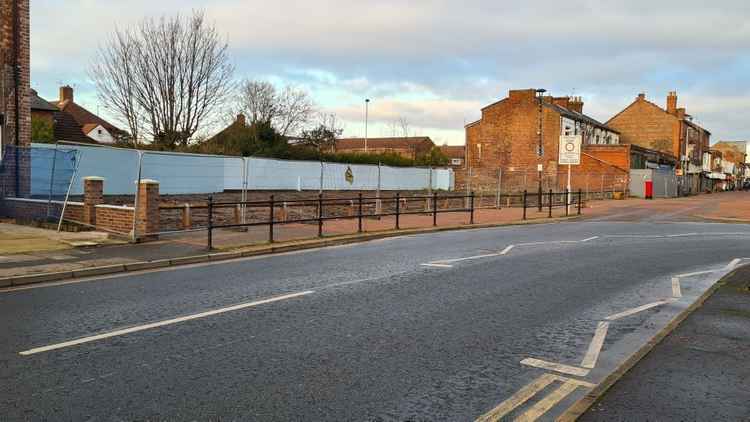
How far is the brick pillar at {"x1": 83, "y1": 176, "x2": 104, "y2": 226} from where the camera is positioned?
1584 centimetres

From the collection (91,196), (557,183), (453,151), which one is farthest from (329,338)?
(453,151)

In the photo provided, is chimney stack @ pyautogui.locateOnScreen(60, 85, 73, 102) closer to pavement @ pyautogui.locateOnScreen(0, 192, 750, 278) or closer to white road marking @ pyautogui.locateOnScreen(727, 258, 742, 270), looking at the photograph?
pavement @ pyautogui.locateOnScreen(0, 192, 750, 278)

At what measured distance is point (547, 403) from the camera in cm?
463

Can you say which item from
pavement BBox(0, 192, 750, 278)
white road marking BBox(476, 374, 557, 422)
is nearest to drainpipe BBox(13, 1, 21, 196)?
pavement BBox(0, 192, 750, 278)

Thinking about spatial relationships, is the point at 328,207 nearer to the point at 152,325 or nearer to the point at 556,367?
the point at 152,325

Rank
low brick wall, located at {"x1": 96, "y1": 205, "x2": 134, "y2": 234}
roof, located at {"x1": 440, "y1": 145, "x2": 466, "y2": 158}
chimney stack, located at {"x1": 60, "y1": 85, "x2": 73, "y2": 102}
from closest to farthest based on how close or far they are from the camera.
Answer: low brick wall, located at {"x1": 96, "y1": 205, "x2": 134, "y2": 234}, chimney stack, located at {"x1": 60, "y1": 85, "x2": 73, "y2": 102}, roof, located at {"x1": 440, "y1": 145, "x2": 466, "y2": 158}

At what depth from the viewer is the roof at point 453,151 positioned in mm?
107750

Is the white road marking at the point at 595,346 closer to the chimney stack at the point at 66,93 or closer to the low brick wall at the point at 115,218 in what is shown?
the low brick wall at the point at 115,218

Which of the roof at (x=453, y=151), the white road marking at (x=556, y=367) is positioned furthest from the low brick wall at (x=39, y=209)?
the roof at (x=453, y=151)

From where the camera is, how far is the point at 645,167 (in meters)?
60.0

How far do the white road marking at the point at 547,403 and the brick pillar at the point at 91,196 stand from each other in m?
14.3

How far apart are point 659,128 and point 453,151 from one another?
42.8 m

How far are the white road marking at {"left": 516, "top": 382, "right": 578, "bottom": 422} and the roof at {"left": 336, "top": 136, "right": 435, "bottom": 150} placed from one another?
3685 inches

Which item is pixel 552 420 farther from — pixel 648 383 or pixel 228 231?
pixel 228 231
